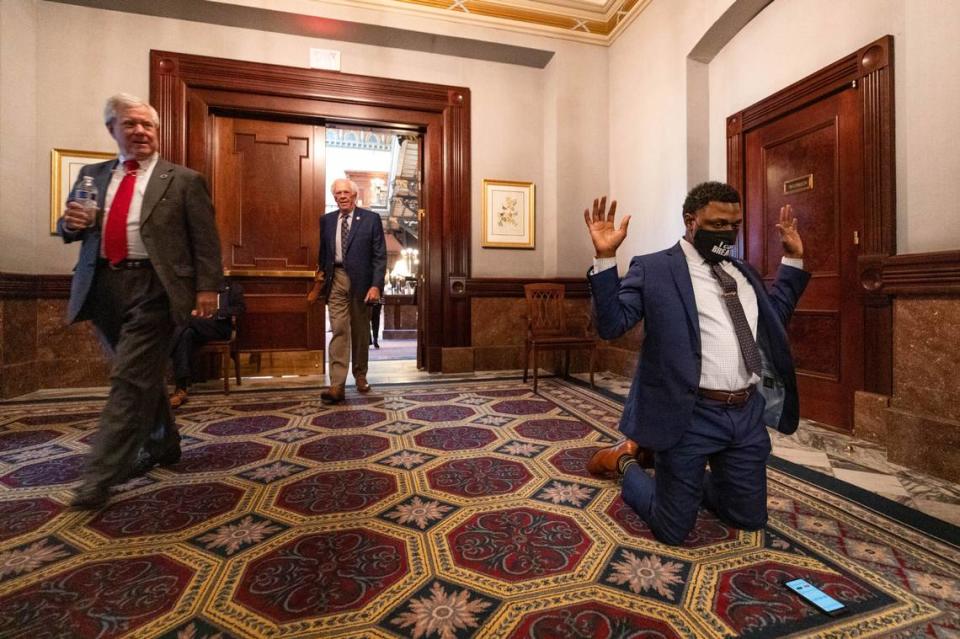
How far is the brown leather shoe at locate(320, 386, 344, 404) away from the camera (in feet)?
12.2

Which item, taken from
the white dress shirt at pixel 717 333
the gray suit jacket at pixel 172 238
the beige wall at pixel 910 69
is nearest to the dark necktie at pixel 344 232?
the gray suit jacket at pixel 172 238

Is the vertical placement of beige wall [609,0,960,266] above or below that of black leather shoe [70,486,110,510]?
above

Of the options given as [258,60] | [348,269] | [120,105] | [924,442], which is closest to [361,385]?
[348,269]

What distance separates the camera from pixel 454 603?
4.18 feet

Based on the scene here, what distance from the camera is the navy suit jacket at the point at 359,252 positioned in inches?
151

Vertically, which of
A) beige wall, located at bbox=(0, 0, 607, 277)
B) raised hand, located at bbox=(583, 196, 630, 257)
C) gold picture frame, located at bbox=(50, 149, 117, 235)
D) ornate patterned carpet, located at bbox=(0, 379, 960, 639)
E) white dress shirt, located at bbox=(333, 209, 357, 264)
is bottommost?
ornate patterned carpet, located at bbox=(0, 379, 960, 639)

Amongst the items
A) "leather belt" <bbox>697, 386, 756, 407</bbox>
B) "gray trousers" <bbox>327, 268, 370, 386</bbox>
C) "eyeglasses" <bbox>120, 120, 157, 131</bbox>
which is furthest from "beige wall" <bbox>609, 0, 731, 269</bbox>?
"eyeglasses" <bbox>120, 120, 157, 131</bbox>

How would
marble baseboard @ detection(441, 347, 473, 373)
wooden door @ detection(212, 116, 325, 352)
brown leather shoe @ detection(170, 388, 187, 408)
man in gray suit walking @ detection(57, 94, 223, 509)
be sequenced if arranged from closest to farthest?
1. man in gray suit walking @ detection(57, 94, 223, 509)
2. brown leather shoe @ detection(170, 388, 187, 408)
3. wooden door @ detection(212, 116, 325, 352)
4. marble baseboard @ detection(441, 347, 473, 373)

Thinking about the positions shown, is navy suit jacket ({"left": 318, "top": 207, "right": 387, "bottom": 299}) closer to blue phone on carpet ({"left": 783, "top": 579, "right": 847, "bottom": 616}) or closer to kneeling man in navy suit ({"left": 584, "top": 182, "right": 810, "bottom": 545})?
kneeling man in navy suit ({"left": 584, "top": 182, "right": 810, "bottom": 545})

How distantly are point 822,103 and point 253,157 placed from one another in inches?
210

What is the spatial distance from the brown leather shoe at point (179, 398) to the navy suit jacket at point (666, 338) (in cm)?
364

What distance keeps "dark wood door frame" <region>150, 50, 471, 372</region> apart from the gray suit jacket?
3101 millimetres

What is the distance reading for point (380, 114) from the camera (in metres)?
5.09

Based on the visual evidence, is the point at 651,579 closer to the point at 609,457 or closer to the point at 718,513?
the point at 718,513
